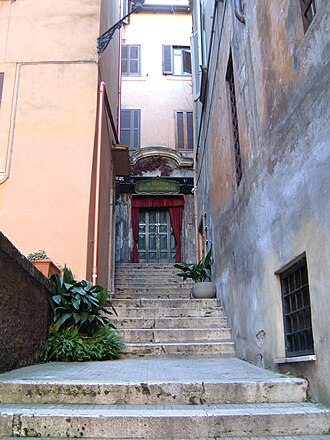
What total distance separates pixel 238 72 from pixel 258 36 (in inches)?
35.4

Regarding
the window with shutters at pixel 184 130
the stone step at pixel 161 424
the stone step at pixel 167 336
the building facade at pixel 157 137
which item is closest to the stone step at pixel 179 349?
the stone step at pixel 167 336

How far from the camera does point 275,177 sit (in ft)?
11.3

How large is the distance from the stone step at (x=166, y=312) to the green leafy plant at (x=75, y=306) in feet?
2.61

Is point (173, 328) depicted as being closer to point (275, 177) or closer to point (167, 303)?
point (167, 303)

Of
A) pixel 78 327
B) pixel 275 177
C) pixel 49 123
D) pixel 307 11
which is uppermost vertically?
pixel 49 123

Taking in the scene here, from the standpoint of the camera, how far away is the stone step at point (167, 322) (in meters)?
5.63

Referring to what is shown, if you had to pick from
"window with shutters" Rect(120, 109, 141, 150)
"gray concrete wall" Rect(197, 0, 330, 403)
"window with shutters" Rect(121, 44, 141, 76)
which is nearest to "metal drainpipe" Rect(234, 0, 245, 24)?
"gray concrete wall" Rect(197, 0, 330, 403)

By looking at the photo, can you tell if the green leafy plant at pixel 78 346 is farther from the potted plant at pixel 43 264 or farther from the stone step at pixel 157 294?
the stone step at pixel 157 294

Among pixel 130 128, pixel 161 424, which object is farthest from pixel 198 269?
pixel 130 128

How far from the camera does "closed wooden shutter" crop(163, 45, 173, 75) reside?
47.3ft

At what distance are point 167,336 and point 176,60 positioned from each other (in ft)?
39.0

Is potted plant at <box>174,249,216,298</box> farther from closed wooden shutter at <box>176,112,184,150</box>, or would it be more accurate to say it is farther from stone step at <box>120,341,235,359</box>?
closed wooden shutter at <box>176,112,184,150</box>

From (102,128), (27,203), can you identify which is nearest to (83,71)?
(102,128)

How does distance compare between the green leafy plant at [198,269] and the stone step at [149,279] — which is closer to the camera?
the green leafy plant at [198,269]
